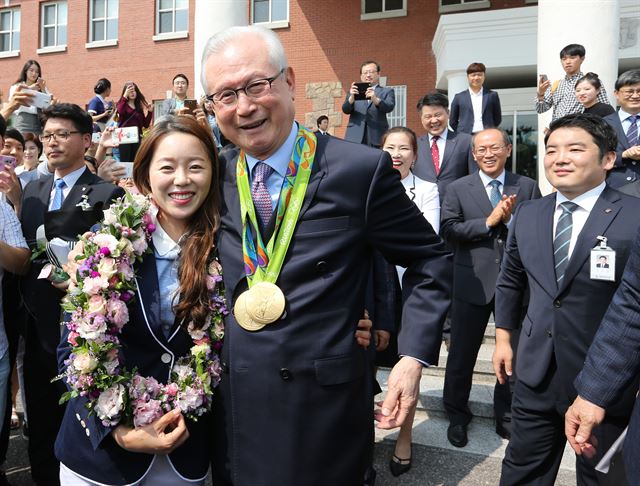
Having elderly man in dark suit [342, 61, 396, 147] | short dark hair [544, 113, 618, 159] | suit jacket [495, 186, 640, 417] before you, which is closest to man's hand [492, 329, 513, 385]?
suit jacket [495, 186, 640, 417]

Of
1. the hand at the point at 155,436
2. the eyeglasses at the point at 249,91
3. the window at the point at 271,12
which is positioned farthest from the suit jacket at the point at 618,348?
the window at the point at 271,12

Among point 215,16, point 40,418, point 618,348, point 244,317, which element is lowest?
point 40,418

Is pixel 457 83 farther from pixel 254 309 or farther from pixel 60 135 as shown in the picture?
pixel 254 309

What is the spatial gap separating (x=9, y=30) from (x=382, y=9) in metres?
15.0

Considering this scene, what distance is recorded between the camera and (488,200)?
4.06 metres

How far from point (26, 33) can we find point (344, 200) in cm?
2297

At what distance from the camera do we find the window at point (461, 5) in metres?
14.8

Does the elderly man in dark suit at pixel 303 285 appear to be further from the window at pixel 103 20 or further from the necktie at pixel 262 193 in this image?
the window at pixel 103 20

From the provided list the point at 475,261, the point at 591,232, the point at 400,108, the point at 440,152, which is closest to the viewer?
the point at 591,232

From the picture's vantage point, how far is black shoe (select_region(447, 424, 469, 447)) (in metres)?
3.96

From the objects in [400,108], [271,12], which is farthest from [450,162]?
[271,12]

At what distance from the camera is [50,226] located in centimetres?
292

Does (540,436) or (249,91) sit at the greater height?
(249,91)

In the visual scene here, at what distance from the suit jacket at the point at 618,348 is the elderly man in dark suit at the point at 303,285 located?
0.59 meters
